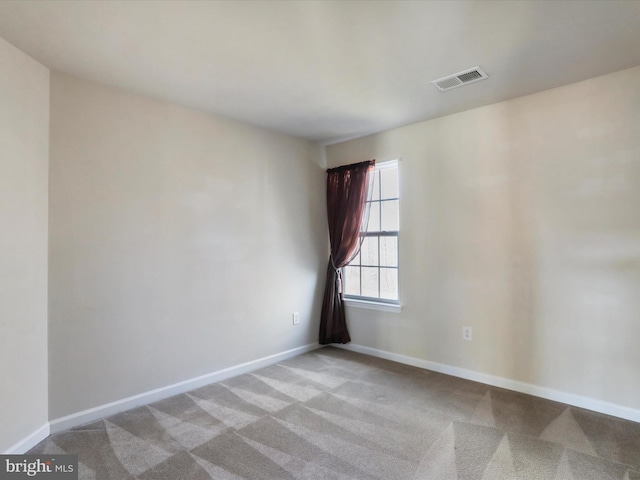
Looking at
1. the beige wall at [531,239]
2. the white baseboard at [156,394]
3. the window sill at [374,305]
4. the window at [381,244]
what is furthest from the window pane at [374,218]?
the white baseboard at [156,394]

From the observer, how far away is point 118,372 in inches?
101

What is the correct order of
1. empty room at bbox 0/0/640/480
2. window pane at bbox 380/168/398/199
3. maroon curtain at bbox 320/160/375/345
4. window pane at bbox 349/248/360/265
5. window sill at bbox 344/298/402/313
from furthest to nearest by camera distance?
window pane at bbox 349/248/360/265 < maroon curtain at bbox 320/160/375/345 < window pane at bbox 380/168/398/199 < window sill at bbox 344/298/402/313 < empty room at bbox 0/0/640/480

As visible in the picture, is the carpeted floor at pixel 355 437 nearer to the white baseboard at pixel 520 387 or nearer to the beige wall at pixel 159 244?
the white baseboard at pixel 520 387

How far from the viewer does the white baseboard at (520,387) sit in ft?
7.89

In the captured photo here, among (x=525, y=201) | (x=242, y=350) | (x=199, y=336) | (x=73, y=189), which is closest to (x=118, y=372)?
(x=199, y=336)

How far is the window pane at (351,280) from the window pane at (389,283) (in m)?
0.35

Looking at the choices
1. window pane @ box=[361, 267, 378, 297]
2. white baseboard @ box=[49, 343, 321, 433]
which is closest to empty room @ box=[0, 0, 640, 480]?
white baseboard @ box=[49, 343, 321, 433]

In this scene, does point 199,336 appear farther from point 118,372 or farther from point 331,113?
point 331,113

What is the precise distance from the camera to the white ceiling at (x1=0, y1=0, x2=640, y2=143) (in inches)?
69.3

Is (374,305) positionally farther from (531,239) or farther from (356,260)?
(531,239)

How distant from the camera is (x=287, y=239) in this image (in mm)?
3830

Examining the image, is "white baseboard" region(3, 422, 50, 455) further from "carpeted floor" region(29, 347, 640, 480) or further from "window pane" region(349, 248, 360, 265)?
"window pane" region(349, 248, 360, 265)

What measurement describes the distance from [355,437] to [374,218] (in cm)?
231

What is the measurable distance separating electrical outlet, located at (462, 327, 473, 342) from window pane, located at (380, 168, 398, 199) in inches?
59.3
